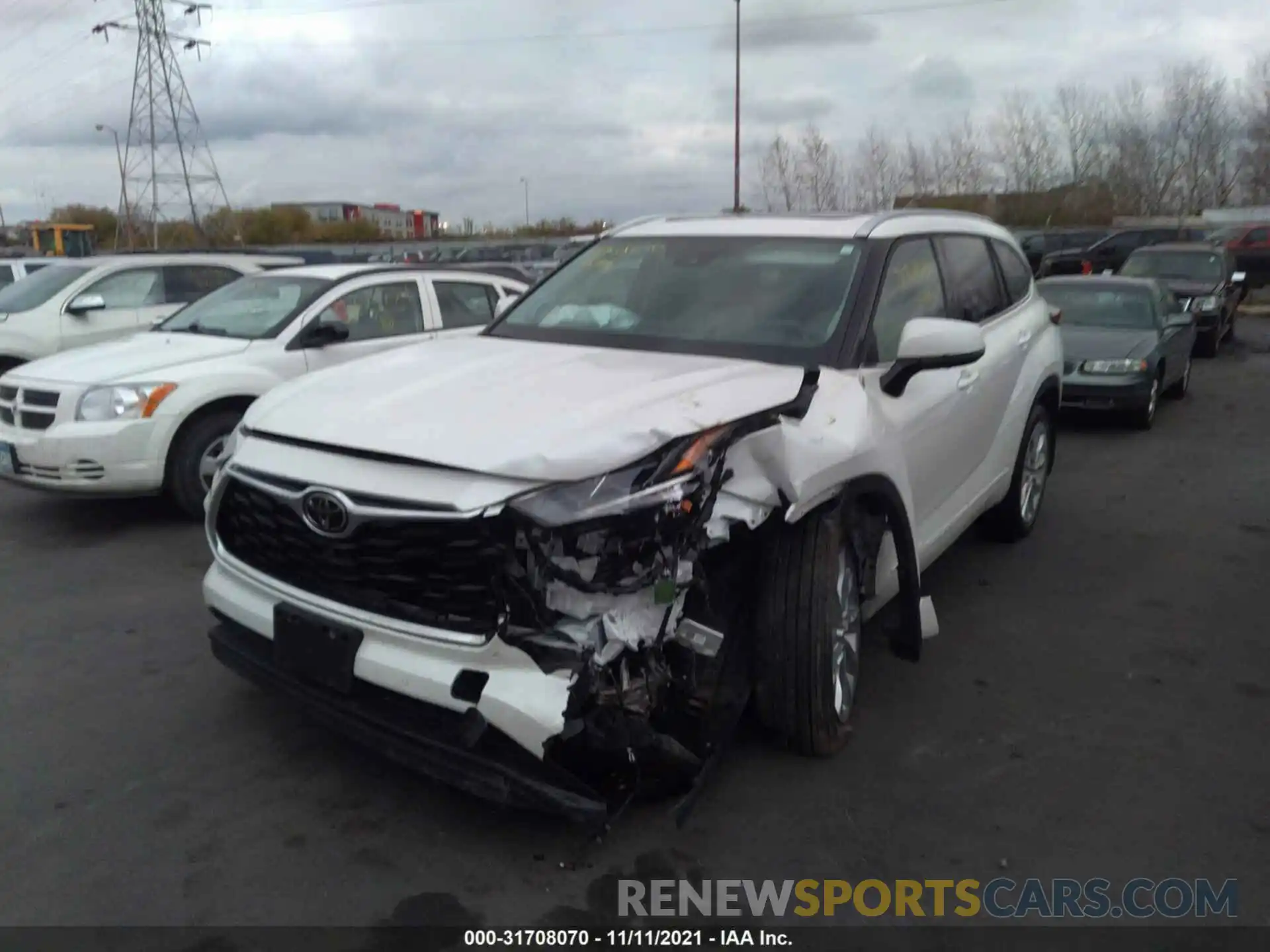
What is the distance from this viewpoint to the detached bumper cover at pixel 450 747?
293 centimetres

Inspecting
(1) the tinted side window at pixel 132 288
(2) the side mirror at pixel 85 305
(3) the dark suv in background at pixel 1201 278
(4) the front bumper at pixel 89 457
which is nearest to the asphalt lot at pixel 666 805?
(4) the front bumper at pixel 89 457

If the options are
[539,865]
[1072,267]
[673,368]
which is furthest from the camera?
[1072,267]

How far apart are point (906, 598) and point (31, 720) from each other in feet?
11.0

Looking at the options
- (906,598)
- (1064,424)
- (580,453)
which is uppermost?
(580,453)

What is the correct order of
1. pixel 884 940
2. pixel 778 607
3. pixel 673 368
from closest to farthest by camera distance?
1. pixel 884 940
2. pixel 778 607
3. pixel 673 368

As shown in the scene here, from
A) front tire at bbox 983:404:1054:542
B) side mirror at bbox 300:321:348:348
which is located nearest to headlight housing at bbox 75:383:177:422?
side mirror at bbox 300:321:348:348

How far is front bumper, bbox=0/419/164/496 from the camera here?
6.29m

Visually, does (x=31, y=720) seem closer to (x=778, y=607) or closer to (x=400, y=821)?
(x=400, y=821)

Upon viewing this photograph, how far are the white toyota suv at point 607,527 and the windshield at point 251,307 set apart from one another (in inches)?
132

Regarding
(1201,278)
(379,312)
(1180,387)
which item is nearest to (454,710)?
(379,312)

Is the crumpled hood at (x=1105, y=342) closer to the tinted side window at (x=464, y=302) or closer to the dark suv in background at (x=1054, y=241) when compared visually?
the tinted side window at (x=464, y=302)

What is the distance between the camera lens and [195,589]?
18.3 ft

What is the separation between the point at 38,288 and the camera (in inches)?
414

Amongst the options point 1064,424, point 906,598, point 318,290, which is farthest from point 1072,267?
point 906,598
